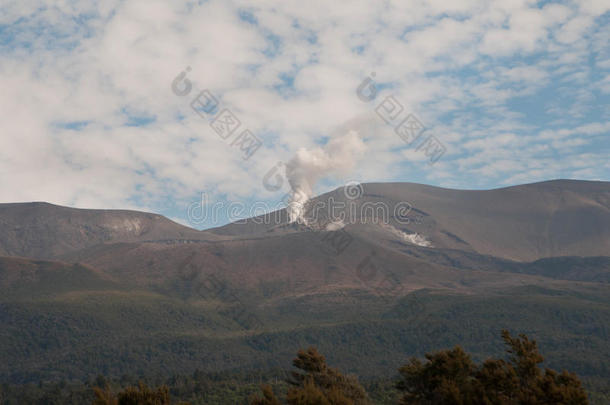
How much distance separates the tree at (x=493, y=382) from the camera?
95.2 feet

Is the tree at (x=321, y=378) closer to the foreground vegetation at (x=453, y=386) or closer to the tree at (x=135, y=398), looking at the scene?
the foreground vegetation at (x=453, y=386)

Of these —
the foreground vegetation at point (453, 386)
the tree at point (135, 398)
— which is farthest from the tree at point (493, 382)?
the tree at point (135, 398)

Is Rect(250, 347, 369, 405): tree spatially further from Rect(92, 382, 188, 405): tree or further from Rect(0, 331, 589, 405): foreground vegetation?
Rect(92, 382, 188, 405): tree

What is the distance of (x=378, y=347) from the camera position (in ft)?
534

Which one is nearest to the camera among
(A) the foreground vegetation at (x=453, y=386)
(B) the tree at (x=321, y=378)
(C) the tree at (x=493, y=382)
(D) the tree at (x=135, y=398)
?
(C) the tree at (x=493, y=382)

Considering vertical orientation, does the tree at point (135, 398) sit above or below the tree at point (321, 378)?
above

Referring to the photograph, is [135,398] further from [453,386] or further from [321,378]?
[453,386]

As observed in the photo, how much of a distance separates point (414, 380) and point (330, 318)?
521 ft

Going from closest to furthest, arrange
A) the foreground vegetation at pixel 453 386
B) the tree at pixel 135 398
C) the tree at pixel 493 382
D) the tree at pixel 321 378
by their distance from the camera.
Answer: the tree at pixel 493 382 → the foreground vegetation at pixel 453 386 → the tree at pixel 135 398 → the tree at pixel 321 378

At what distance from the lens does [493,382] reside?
107 feet

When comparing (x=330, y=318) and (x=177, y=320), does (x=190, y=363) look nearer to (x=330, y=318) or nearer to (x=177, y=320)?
(x=177, y=320)

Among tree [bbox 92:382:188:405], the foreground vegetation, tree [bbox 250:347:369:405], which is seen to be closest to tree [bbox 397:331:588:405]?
the foreground vegetation

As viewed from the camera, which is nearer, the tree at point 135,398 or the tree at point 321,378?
the tree at point 135,398

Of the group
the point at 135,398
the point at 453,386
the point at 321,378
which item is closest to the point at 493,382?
the point at 453,386
